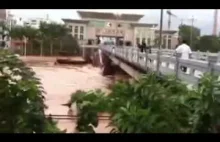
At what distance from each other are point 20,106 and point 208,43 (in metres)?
0.94

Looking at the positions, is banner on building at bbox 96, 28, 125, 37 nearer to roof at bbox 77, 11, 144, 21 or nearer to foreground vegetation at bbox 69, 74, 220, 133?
roof at bbox 77, 11, 144, 21

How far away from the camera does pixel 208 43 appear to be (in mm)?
1843

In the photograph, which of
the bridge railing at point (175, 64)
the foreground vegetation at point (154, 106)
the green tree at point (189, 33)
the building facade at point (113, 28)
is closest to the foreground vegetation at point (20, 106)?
the foreground vegetation at point (154, 106)

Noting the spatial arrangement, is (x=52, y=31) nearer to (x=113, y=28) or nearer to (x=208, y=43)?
(x=113, y=28)

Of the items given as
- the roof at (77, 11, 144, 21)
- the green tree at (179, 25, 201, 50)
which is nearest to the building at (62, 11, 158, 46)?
the roof at (77, 11, 144, 21)

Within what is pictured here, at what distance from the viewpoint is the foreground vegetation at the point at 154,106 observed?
1707mm

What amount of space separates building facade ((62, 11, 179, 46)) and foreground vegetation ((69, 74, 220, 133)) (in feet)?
0.72

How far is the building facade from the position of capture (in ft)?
5.77

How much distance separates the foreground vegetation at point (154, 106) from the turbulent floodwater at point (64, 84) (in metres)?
0.04

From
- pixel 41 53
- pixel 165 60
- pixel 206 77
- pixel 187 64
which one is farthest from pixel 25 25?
pixel 187 64

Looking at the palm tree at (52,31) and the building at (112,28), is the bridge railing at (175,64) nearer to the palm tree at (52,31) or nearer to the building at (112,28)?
the building at (112,28)

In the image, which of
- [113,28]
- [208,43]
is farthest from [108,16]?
[208,43]
